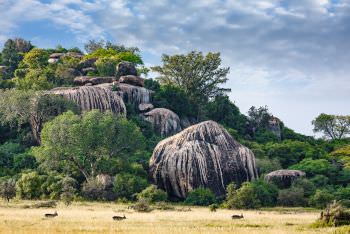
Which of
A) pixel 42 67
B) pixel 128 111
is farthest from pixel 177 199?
pixel 42 67

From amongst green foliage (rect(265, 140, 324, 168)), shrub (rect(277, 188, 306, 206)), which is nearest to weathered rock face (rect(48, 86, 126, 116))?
green foliage (rect(265, 140, 324, 168))

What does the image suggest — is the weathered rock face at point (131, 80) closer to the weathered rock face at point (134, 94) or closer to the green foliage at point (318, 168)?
the weathered rock face at point (134, 94)

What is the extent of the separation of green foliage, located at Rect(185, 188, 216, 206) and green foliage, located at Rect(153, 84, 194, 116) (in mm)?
34523

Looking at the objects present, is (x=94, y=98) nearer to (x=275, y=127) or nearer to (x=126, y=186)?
(x=126, y=186)

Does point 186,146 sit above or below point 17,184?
above

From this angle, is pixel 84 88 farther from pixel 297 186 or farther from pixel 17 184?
pixel 297 186

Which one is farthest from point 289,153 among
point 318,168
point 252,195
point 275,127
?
point 252,195

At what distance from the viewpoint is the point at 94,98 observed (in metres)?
75.4

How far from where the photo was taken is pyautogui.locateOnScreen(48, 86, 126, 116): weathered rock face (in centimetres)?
7456

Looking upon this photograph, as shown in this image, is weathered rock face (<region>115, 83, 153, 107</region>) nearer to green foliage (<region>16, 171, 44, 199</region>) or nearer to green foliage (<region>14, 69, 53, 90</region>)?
green foliage (<region>14, 69, 53, 90</region>)

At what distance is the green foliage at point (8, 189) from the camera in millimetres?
50103

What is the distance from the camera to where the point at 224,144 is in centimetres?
5784

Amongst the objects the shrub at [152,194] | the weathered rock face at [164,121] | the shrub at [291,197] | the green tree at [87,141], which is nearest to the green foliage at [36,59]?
the weathered rock face at [164,121]

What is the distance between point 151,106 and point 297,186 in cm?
3355
